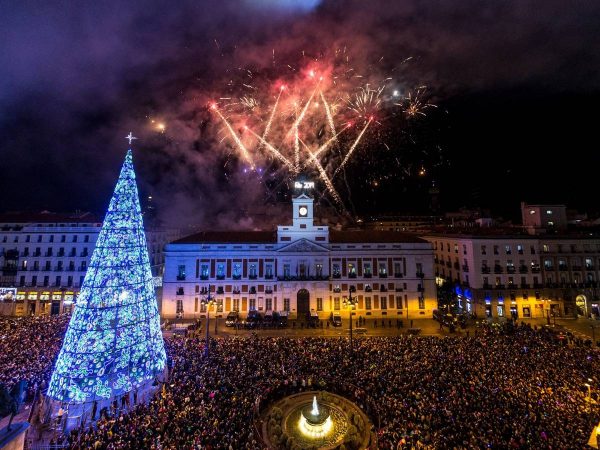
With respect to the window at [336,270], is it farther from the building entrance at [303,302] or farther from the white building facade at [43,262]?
the white building facade at [43,262]

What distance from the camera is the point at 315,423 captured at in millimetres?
16281

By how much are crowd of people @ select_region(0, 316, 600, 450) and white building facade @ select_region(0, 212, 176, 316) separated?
Result: 1632 cm

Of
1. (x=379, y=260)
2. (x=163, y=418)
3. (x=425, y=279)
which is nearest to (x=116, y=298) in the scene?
(x=163, y=418)

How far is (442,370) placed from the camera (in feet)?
66.7

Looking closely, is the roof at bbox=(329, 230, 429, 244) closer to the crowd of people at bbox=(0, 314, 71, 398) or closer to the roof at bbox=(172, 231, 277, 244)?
the roof at bbox=(172, 231, 277, 244)

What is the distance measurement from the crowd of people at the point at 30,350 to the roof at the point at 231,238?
17541mm

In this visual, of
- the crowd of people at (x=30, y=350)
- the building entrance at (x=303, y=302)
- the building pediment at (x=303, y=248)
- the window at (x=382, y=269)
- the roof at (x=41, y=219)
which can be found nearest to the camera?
the crowd of people at (x=30, y=350)

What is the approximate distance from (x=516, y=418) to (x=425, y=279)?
28979mm

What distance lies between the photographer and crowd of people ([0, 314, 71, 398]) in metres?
19.2

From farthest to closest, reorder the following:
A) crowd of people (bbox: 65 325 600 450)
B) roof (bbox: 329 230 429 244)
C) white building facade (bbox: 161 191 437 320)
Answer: roof (bbox: 329 230 429 244), white building facade (bbox: 161 191 437 320), crowd of people (bbox: 65 325 600 450)

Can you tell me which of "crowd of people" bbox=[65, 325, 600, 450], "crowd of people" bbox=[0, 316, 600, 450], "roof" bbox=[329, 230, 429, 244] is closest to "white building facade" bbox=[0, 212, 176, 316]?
"crowd of people" bbox=[0, 316, 600, 450]

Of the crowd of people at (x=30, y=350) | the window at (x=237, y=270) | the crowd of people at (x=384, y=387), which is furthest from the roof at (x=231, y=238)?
the crowd of people at (x=384, y=387)

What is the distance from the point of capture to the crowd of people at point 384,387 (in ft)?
45.8

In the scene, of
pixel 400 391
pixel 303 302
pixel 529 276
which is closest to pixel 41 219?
pixel 303 302
